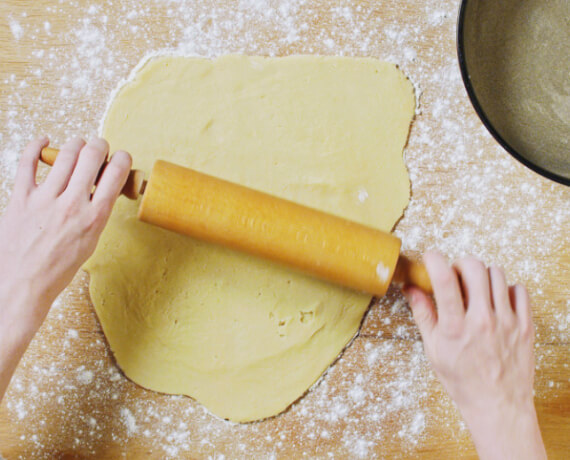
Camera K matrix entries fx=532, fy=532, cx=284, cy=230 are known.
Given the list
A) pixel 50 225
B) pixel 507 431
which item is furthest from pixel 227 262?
pixel 507 431

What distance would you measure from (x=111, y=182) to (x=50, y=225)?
5.0 inches

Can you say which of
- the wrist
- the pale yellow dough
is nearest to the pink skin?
the wrist

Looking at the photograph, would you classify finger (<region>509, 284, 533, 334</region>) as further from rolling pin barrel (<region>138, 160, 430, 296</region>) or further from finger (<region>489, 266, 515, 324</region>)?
rolling pin barrel (<region>138, 160, 430, 296</region>)

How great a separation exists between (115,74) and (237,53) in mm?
243

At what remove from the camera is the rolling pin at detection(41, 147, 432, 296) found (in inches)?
32.3

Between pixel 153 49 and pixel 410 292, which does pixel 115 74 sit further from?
pixel 410 292

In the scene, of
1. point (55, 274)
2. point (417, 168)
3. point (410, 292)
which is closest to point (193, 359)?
point (55, 274)

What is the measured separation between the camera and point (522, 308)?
0.89 meters

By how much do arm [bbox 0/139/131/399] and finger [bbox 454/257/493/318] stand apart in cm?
58

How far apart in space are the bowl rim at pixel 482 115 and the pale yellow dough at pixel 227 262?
19 cm

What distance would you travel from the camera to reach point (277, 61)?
40.4 inches

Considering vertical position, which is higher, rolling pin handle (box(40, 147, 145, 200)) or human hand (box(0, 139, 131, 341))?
rolling pin handle (box(40, 147, 145, 200))

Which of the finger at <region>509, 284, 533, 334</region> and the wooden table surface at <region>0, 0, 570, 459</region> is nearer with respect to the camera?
the finger at <region>509, 284, 533, 334</region>

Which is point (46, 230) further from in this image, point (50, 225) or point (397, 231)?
point (397, 231)
